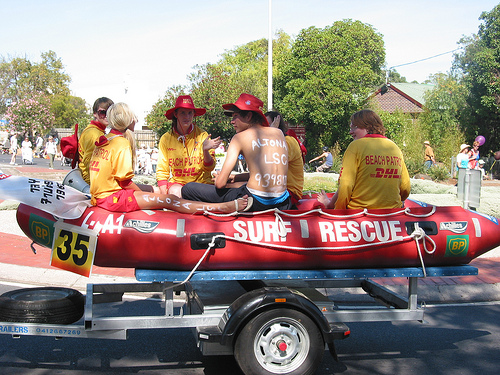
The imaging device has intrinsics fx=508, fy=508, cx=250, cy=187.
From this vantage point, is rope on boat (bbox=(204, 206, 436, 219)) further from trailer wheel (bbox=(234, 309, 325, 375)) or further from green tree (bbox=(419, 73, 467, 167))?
green tree (bbox=(419, 73, 467, 167))

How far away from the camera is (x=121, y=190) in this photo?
4.21 meters

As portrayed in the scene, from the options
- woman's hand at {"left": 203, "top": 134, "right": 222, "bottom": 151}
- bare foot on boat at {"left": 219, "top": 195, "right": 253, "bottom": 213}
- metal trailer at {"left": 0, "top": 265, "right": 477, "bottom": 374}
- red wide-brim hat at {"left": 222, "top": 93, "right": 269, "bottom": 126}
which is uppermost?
red wide-brim hat at {"left": 222, "top": 93, "right": 269, "bottom": 126}

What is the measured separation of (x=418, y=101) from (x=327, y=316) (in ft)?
172

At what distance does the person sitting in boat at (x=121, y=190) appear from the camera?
13.5ft

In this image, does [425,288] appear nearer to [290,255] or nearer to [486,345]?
[486,345]

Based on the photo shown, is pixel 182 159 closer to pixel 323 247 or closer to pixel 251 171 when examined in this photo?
pixel 251 171

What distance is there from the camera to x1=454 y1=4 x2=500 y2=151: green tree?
24078 millimetres

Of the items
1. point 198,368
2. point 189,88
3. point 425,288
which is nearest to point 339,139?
point 189,88

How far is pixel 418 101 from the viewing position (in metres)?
52.5

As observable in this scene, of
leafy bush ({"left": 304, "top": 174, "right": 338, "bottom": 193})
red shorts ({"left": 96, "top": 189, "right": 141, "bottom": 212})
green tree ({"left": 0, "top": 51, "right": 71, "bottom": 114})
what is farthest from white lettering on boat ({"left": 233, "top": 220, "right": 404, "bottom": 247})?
green tree ({"left": 0, "top": 51, "right": 71, "bottom": 114})

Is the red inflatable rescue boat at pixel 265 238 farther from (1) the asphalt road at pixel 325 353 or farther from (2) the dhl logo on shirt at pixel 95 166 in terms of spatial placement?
(1) the asphalt road at pixel 325 353

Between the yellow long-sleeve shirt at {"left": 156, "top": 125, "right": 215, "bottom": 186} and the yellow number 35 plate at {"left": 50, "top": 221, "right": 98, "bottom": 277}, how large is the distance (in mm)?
1948

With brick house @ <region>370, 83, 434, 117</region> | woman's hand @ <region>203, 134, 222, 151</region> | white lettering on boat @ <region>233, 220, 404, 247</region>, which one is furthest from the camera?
brick house @ <region>370, 83, 434, 117</region>

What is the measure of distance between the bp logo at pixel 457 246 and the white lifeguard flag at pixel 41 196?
3.00 m
